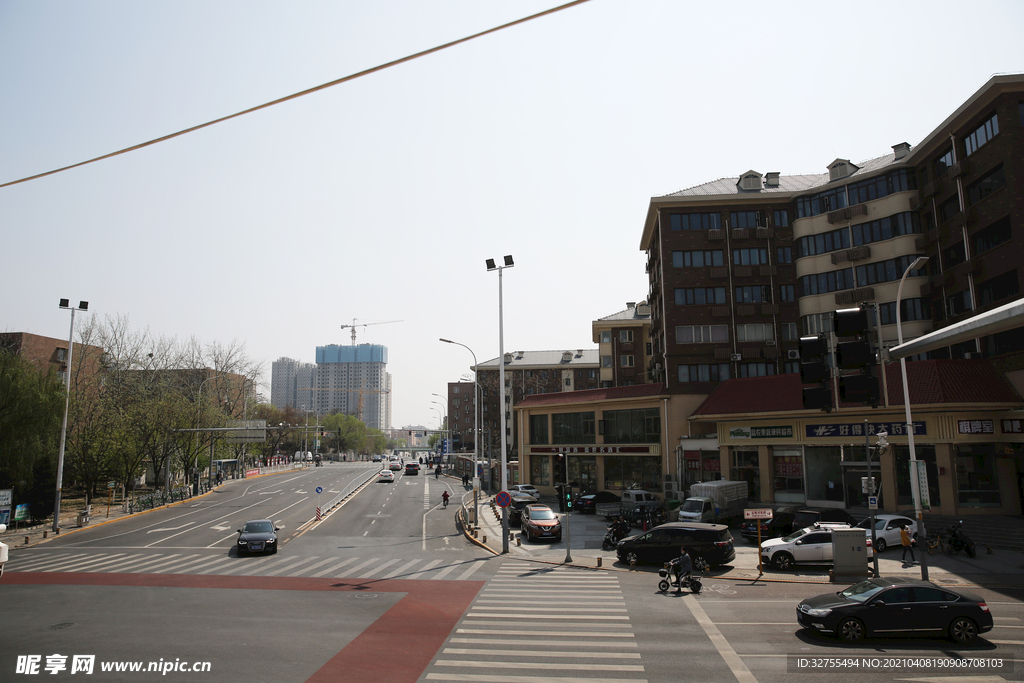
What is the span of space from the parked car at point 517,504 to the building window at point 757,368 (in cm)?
1964

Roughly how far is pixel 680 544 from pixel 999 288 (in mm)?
26574

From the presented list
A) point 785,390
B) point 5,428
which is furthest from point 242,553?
point 785,390

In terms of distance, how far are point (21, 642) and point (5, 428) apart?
28.5 meters

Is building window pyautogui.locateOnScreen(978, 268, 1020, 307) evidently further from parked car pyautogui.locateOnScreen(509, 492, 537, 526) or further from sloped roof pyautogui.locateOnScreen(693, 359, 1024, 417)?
parked car pyautogui.locateOnScreen(509, 492, 537, 526)

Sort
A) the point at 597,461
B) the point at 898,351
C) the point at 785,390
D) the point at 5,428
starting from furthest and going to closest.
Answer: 1. the point at 597,461
2. the point at 785,390
3. the point at 5,428
4. the point at 898,351

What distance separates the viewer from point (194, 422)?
57719 millimetres

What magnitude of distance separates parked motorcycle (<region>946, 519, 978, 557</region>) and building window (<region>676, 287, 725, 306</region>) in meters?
25.6

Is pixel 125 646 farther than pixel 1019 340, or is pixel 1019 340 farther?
pixel 1019 340

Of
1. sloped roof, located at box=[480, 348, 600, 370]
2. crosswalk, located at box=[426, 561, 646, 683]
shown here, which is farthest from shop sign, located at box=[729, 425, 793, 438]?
sloped roof, located at box=[480, 348, 600, 370]

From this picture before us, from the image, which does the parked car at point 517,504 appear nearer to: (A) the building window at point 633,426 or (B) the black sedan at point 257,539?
(A) the building window at point 633,426

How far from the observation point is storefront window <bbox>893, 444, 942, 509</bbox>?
32.1 meters

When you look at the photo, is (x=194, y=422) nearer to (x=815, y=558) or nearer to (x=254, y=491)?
(x=254, y=491)

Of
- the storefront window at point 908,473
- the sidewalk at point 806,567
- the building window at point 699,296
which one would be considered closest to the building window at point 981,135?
the building window at point 699,296

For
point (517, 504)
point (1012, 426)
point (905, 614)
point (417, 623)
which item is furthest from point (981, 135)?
point (417, 623)
